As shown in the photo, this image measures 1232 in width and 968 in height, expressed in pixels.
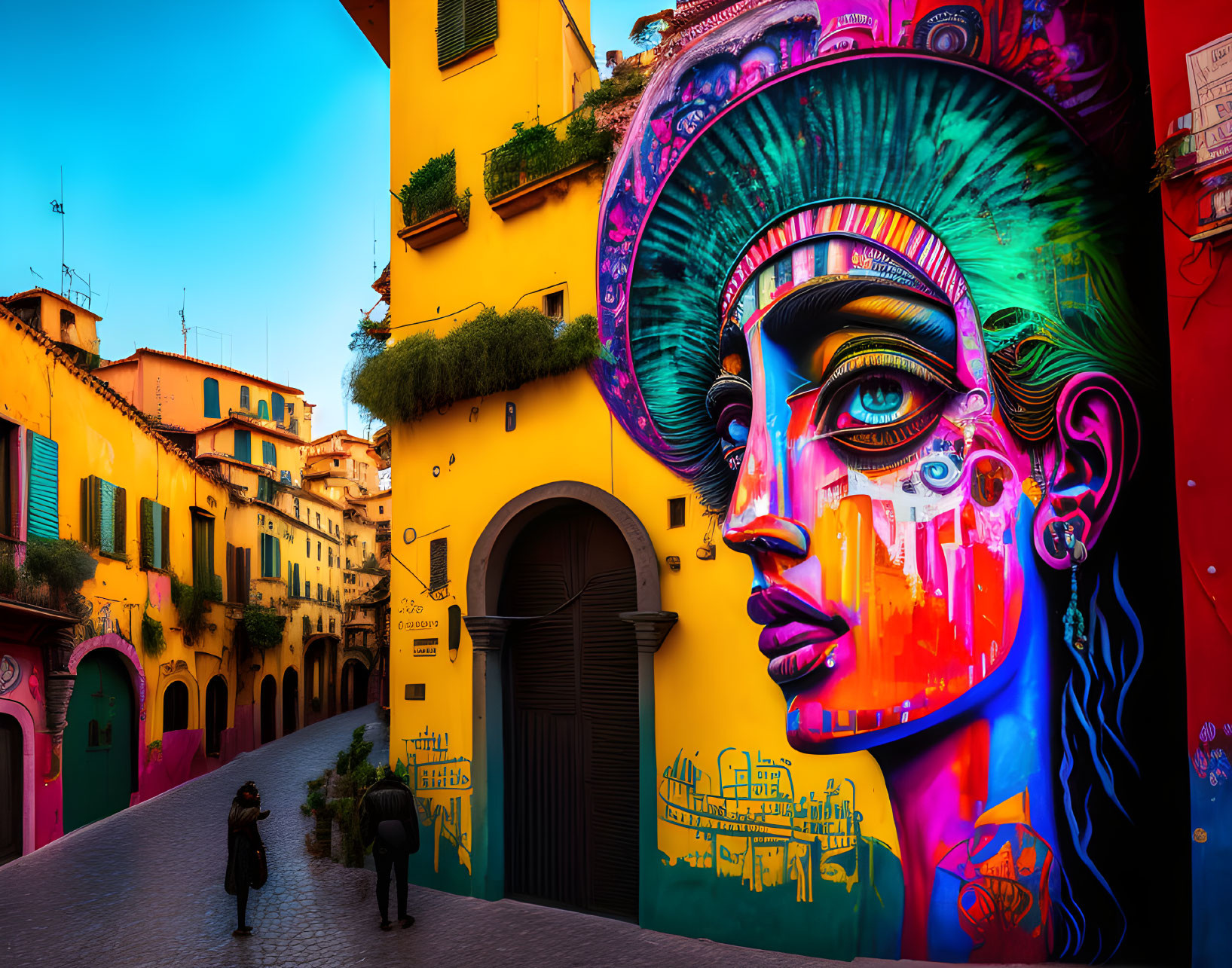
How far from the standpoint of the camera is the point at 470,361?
31.6 ft

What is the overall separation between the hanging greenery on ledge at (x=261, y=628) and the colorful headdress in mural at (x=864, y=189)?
17.3 m

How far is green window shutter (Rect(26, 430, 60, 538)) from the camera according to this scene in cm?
1287

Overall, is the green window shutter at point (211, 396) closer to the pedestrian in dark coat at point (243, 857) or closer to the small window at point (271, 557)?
the small window at point (271, 557)

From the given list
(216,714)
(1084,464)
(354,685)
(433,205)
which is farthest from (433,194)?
(354,685)

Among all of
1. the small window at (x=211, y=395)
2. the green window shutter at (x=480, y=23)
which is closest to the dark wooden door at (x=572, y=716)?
the green window shutter at (x=480, y=23)

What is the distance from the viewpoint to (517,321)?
30.4 feet

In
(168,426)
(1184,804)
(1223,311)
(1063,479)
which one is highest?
(168,426)

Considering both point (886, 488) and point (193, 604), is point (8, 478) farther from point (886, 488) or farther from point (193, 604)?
point (886, 488)

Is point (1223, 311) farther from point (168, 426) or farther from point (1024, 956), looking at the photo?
point (168, 426)

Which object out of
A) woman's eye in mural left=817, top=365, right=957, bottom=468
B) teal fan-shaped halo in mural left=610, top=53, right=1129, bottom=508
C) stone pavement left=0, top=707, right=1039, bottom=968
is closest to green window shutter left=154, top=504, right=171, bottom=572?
stone pavement left=0, top=707, right=1039, bottom=968

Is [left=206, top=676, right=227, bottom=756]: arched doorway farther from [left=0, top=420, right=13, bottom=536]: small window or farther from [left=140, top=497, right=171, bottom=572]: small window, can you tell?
[left=0, top=420, right=13, bottom=536]: small window

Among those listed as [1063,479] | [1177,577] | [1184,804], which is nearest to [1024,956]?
[1184,804]

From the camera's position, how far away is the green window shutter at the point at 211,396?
3225 centimetres

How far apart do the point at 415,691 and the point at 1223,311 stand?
26.9 ft
